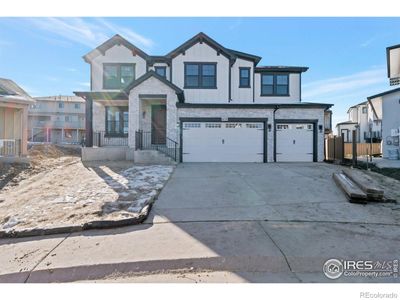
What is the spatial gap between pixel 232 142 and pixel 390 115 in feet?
38.7

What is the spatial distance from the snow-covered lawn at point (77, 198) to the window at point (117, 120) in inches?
259

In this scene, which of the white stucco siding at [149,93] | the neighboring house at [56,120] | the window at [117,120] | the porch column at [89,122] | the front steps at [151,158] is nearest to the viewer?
the front steps at [151,158]

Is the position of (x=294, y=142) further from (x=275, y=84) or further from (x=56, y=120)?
(x=56, y=120)

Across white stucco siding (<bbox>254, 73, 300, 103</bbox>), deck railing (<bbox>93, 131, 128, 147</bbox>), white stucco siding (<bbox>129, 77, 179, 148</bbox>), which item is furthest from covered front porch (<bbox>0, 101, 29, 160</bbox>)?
white stucco siding (<bbox>254, 73, 300, 103</bbox>)

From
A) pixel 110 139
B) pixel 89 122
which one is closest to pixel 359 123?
pixel 110 139

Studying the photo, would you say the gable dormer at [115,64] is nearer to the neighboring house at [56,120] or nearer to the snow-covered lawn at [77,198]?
the snow-covered lawn at [77,198]

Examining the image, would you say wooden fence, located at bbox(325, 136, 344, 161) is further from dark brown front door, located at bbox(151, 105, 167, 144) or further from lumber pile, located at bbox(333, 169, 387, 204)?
dark brown front door, located at bbox(151, 105, 167, 144)

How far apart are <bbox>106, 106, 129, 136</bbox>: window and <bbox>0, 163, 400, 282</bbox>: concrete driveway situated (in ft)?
37.7

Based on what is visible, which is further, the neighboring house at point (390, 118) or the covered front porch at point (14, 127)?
the neighboring house at point (390, 118)

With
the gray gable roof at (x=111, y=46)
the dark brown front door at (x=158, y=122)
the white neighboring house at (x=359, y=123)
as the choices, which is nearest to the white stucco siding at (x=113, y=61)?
the gray gable roof at (x=111, y=46)

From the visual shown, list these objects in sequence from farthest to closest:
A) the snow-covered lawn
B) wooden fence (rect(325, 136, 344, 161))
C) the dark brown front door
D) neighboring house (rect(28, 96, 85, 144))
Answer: neighboring house (rect(28, 96, 85, 144)) → the dark brown front door → wooden fence (rect(325, 136, 344, 161)) → the snow-covered lawn

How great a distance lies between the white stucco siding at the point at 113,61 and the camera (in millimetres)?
17578

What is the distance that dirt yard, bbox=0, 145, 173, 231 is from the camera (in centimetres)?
544

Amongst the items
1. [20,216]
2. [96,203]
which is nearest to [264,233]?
[96,203]
